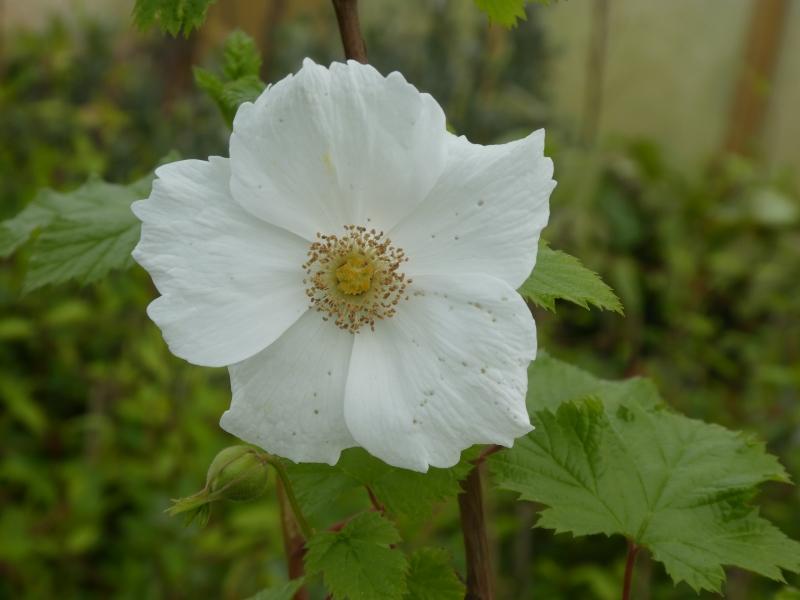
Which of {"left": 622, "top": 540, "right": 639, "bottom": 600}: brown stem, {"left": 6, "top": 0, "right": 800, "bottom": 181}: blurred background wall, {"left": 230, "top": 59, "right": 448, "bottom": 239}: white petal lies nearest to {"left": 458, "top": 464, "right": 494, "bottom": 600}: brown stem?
{"left": 622, "top": 540, "right": 639, "bottom": 600}: brown stem

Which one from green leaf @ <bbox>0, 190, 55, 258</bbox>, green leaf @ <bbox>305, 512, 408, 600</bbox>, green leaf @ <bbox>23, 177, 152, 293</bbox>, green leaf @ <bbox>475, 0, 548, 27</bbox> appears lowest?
green leaf @ <bbox>305, 512, 408, 600</bbox>

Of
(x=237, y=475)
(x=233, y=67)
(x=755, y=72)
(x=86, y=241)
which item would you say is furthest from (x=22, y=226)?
(x=755, y=72)

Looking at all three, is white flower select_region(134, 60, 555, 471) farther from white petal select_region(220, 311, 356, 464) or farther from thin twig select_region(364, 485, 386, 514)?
thin twig select_region(364, 485, 386, 514)

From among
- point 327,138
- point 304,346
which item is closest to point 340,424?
point 304,346

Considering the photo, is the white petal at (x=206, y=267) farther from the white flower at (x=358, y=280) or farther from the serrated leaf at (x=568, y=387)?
the serrated leaf at (x=568, y=387)

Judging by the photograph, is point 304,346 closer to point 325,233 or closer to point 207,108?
point 325,233

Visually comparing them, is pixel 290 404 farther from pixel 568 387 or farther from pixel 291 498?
pixel 568 387

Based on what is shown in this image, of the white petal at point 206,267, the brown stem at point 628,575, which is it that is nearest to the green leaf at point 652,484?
the brown stem at point 628,575
